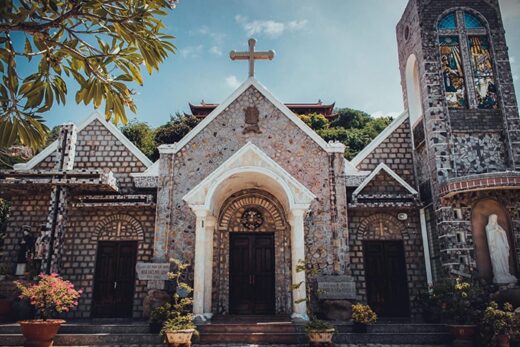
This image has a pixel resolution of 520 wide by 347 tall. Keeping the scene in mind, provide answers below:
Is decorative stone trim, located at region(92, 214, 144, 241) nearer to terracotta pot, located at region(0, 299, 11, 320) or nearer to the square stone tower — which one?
terracotta pot, located at region(0, 299, 11, 320)

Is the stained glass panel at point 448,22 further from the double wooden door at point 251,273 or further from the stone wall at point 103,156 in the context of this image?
the stone wall at point 103,156

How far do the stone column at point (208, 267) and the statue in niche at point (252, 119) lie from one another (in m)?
3.49

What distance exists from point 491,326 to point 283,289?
581 cm

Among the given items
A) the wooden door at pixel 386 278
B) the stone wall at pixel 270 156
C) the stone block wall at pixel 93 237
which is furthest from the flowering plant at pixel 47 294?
the wooden door at pixel 386 278

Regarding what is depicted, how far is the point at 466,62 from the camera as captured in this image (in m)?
13.5

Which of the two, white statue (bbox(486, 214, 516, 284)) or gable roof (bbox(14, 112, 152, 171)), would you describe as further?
gable roof (bbox(14, 112, 152, 171))

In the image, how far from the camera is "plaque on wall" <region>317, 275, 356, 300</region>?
11750 mm

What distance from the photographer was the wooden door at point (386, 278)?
43.5ft

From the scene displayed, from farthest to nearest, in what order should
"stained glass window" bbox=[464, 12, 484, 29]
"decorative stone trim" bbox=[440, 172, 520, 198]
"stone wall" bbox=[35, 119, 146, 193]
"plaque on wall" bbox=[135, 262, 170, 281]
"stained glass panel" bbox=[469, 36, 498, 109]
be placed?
"stone wall" bbox=[35, 119, 146, 193] → "stained glass window" bbox=[464, 12, 484, 29] → "stained glass panel" bbox=[469, 36, 498, 109] → "plaque on wall" bbox=[135, 262, 170, 281] → "decorative stone trim" bbox=[440, 172, 520, 198]

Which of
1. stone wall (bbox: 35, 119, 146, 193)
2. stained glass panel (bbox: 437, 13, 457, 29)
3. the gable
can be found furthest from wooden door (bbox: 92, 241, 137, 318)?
stained glass panel (bbox: 437, 13, 457, 29)

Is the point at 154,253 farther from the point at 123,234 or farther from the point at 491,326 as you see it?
the point at 491,326

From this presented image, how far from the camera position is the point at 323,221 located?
1289cm

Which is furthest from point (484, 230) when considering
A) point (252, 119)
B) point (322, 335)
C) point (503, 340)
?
point (252, 119)

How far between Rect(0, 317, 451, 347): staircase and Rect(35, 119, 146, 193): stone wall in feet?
18.2
